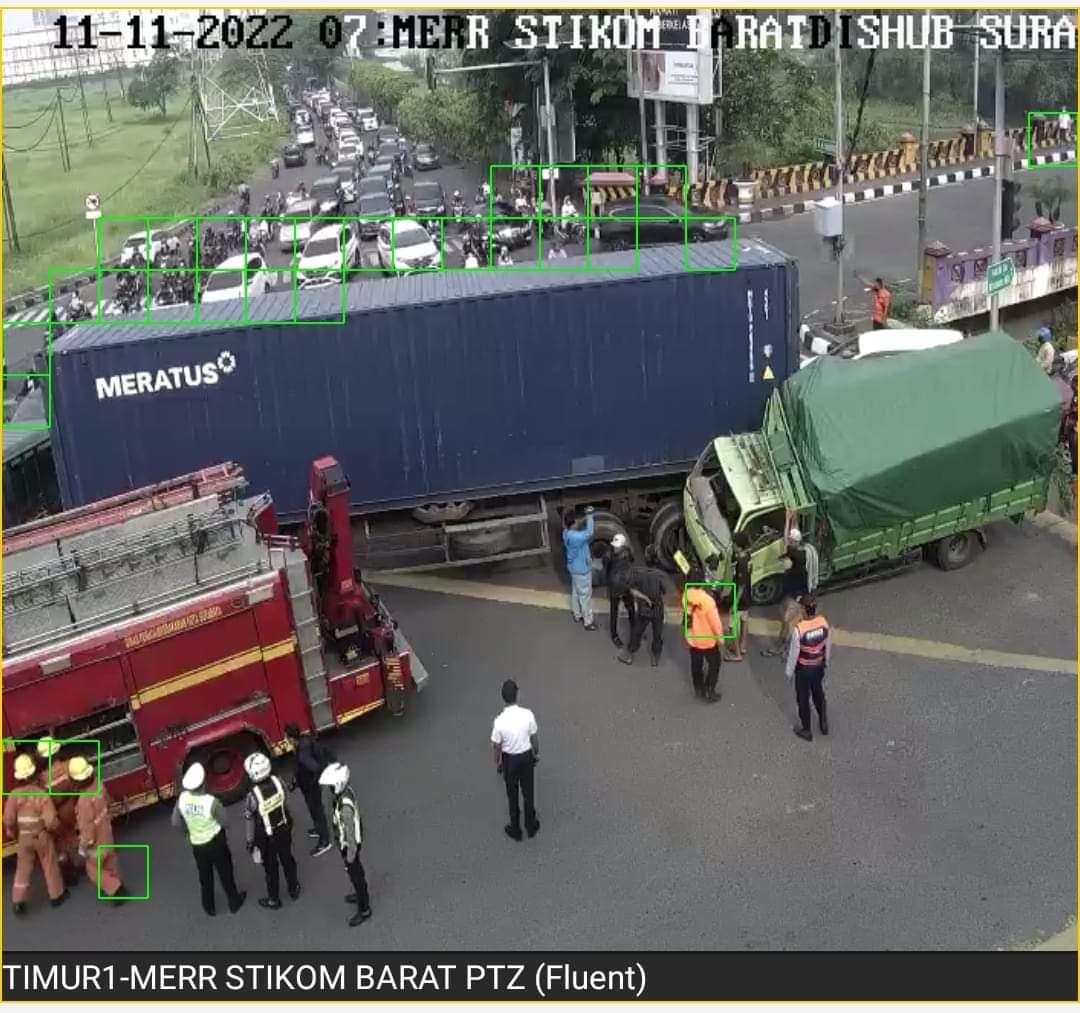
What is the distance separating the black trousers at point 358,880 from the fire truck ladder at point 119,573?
257 centimetres

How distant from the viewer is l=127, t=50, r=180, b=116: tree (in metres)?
68.1

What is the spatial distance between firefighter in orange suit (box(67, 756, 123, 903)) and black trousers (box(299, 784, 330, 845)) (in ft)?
4.79

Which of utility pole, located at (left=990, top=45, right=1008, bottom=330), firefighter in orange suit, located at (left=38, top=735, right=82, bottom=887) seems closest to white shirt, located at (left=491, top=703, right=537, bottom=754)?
firefighter in orange suit, located at (left=38, top=735, right=82, bottom=887)

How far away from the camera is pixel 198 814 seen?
304 inches

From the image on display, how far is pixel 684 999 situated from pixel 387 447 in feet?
23.5

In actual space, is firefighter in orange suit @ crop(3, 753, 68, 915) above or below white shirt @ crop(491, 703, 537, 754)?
below

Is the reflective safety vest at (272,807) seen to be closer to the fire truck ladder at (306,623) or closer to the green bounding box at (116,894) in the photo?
the green bounding box at (116,894)

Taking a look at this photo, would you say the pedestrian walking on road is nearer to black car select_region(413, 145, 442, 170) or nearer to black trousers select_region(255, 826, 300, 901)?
black trousers select_region(255, 826, 300, 901)

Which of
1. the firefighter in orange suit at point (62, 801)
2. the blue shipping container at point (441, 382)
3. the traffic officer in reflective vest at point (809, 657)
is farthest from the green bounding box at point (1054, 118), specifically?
the firefighter in orange suit at point (62, 801)

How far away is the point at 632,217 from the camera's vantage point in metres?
28.8

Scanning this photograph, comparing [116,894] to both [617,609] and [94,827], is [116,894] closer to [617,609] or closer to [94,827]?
[94,827]

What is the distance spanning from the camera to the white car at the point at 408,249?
93.5 feet

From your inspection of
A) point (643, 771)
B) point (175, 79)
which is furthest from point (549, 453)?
point (175, 79)

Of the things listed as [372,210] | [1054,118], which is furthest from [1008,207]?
[1054,118]
